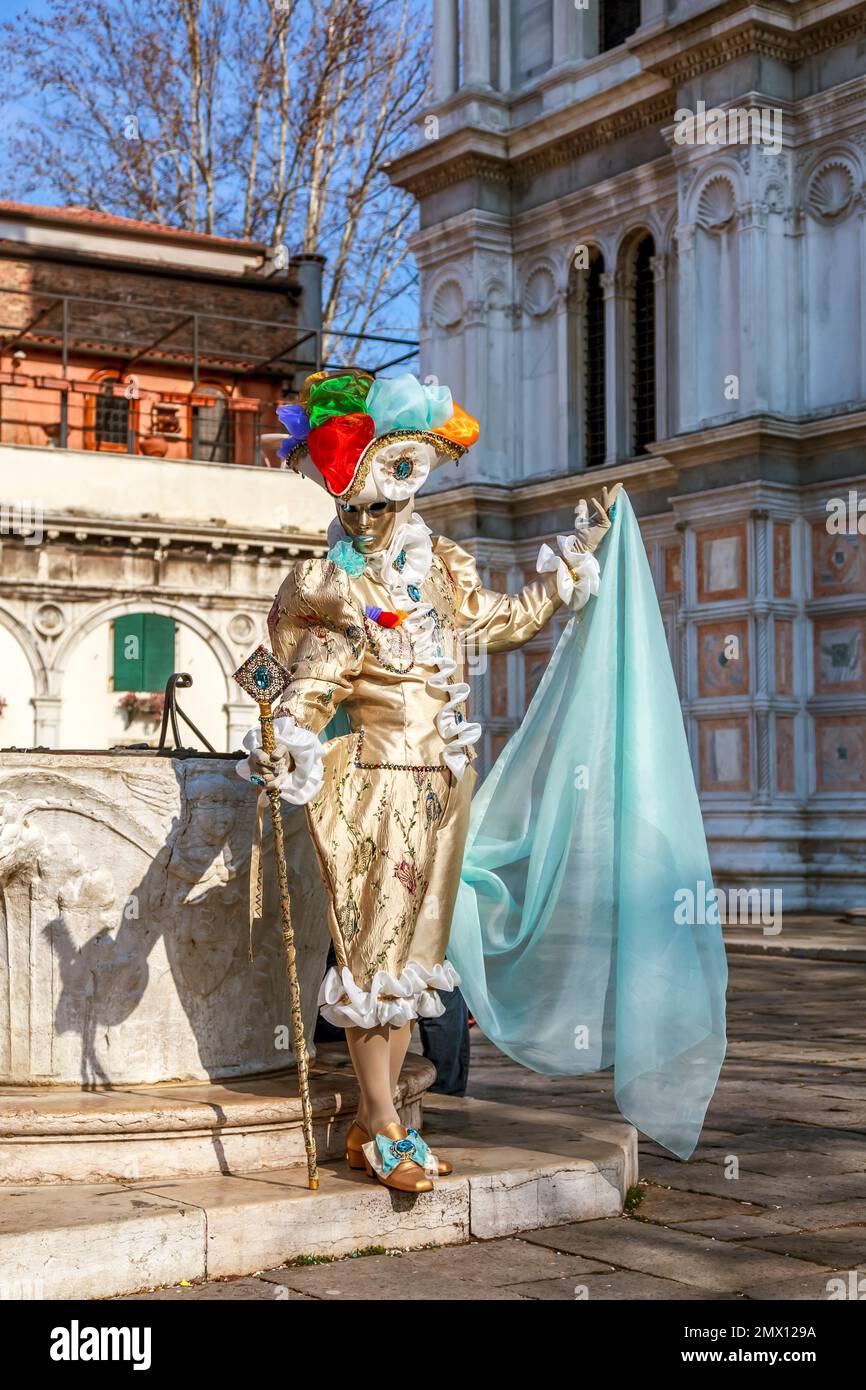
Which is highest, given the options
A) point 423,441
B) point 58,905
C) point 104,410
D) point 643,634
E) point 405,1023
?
point 104,410

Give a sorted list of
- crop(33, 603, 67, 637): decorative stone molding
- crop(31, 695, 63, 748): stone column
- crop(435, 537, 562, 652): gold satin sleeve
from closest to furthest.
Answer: crop(435, 537, 562, 652): gold satin sleeve < crop(33, 603, 67, 637): decorative stone molding < crop(31, 695, 63, 748): stone column

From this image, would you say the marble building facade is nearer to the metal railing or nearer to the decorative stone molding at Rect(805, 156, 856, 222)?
the decorative stone molding at Rect(805, 156, 856, 222)

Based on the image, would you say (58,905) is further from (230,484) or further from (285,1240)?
(230,484)

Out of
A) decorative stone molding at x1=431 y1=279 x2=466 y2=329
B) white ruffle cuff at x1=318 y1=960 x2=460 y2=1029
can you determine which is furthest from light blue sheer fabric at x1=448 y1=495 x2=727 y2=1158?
decorative stone molding at x1=431 y1=279 x2=466 y2=329

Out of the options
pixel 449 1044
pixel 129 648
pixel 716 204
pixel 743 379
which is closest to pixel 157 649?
pixel 129 648

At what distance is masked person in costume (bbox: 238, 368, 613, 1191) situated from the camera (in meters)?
4.25

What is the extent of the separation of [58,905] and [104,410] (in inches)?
1031

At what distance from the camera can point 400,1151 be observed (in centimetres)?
411

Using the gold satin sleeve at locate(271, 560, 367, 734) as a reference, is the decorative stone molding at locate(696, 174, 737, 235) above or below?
above

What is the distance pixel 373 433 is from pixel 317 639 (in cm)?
57

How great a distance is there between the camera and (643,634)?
4.82m

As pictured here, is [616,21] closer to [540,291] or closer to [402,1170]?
[540,291]
